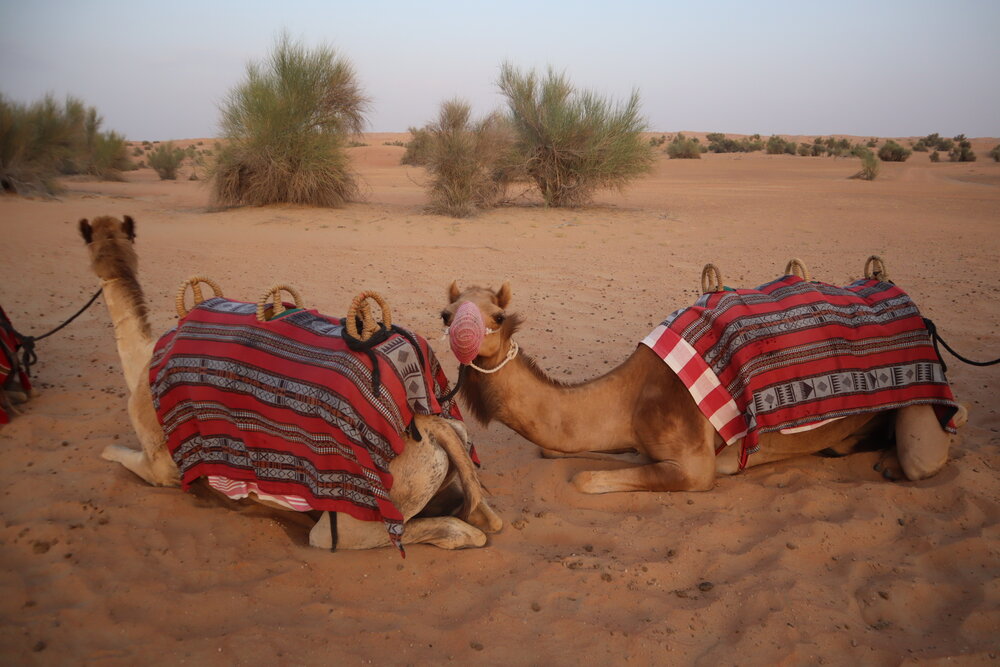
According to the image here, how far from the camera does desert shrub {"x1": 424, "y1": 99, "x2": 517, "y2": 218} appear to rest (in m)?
17.0

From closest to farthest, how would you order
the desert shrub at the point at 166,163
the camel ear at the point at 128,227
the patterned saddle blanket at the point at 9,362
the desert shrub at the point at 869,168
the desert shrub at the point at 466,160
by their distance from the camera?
the camel ear at the point at 128,227
the patterned saddle blanket at the point at 9,362
the desert shrub at the point at 466,160
the desert shrub at the point at 869,168
the desert shrub at the point at 166,163

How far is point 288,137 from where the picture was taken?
17500 millimetres

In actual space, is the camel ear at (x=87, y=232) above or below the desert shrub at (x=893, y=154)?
below

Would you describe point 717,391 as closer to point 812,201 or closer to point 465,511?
point 465,511

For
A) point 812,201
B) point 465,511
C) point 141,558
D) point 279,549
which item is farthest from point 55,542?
point 812,201

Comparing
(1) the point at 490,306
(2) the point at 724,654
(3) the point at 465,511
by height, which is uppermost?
(1) the point at 490,306

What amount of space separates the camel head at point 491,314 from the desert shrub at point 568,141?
594 inches

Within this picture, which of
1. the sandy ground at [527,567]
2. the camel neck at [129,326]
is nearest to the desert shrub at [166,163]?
the sandy ground at [527,567]

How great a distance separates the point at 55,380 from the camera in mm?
5691

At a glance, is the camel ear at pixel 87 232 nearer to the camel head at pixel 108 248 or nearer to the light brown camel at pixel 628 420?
the camel head at pixel 108 248

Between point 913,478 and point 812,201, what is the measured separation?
1847 cm

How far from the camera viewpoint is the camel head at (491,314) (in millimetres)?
3541

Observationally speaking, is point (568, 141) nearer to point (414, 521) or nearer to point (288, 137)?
point (288, 137)

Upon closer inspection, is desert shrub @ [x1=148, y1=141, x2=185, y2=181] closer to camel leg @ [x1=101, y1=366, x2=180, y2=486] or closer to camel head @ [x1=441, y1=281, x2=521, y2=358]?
camel leg @ [x1=101, y1=366, x2=180, y2=486]
